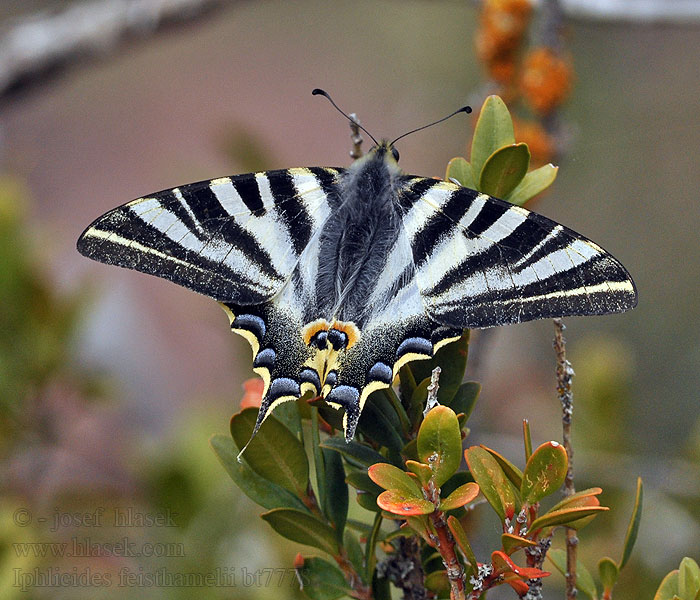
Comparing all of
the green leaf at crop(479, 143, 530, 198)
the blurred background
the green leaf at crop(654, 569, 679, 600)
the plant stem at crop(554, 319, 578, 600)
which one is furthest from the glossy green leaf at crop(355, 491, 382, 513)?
the blurred background

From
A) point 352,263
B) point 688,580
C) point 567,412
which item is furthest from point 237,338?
point 688,580

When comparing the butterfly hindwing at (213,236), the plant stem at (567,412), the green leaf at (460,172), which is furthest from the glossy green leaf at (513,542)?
the butterfly hindwing at (213,236)

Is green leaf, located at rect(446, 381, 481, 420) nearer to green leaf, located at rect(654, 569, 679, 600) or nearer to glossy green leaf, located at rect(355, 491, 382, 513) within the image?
glossy green leaf, located at rect(355, 491, 382, 513)

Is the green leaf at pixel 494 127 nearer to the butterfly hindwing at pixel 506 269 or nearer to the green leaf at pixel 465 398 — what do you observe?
the butterfly hindwing at pixel 506 269

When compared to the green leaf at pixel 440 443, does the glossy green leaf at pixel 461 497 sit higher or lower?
lower

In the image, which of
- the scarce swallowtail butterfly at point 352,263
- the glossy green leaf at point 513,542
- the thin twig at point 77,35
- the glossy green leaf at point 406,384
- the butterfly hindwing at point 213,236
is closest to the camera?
the glossy green leaf at point 513,542

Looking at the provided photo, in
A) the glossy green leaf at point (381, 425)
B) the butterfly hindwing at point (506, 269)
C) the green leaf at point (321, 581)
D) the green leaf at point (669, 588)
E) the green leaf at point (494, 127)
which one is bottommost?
the green leaf at point (321, 581)

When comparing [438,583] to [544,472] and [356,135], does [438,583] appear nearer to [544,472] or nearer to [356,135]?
[544,472]
